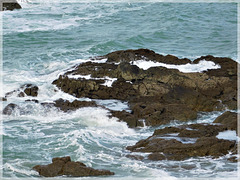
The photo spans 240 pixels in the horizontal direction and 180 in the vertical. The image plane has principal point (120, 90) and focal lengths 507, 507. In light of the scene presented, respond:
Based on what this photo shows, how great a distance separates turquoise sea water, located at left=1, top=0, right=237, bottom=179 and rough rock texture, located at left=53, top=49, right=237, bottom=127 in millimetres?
465

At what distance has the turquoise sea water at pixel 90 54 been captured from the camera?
12.1 meters

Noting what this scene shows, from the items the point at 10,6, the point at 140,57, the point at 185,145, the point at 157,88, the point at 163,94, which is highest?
the point at 10,6

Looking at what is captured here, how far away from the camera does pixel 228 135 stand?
12.9 metres

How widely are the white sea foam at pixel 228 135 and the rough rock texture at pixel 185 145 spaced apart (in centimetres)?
13

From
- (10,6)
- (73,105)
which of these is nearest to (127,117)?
(73,105)

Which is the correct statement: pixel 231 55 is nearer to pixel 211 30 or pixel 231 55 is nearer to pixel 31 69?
pixel 211 30

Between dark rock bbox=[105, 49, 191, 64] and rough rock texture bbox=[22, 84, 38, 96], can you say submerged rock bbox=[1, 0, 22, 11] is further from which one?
rough rock texture bbox=[22, 84, 38, 96]

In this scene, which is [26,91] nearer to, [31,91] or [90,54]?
[31,91]

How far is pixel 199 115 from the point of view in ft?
51.4

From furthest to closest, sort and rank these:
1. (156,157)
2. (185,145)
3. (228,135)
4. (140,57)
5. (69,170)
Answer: (140,57)
(228,135)
(185,145)
(156,157)
(69,170)

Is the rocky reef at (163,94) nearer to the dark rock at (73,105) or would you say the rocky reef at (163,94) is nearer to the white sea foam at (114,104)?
the dark rock at (73,105)

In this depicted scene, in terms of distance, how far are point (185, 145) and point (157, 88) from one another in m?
4.72

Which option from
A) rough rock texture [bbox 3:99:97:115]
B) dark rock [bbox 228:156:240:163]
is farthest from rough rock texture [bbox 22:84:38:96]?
dark rock [bbox 228:156:240:163]

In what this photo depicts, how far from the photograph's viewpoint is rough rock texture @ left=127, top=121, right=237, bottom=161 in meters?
12.2
